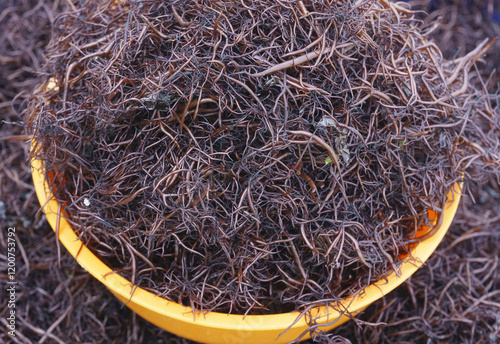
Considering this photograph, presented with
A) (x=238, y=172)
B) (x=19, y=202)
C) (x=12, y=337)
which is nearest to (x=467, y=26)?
(x=238, y=172)

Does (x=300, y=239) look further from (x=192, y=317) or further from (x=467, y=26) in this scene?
(x=467, y=26)

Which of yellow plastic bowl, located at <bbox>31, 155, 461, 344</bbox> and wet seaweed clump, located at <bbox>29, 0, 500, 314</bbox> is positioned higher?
wet seaweed clump, located at <bbox>29, 0, 500, 314</bbox>

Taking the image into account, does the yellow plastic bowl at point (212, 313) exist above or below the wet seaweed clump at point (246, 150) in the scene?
below

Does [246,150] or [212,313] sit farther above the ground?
[246,150]
